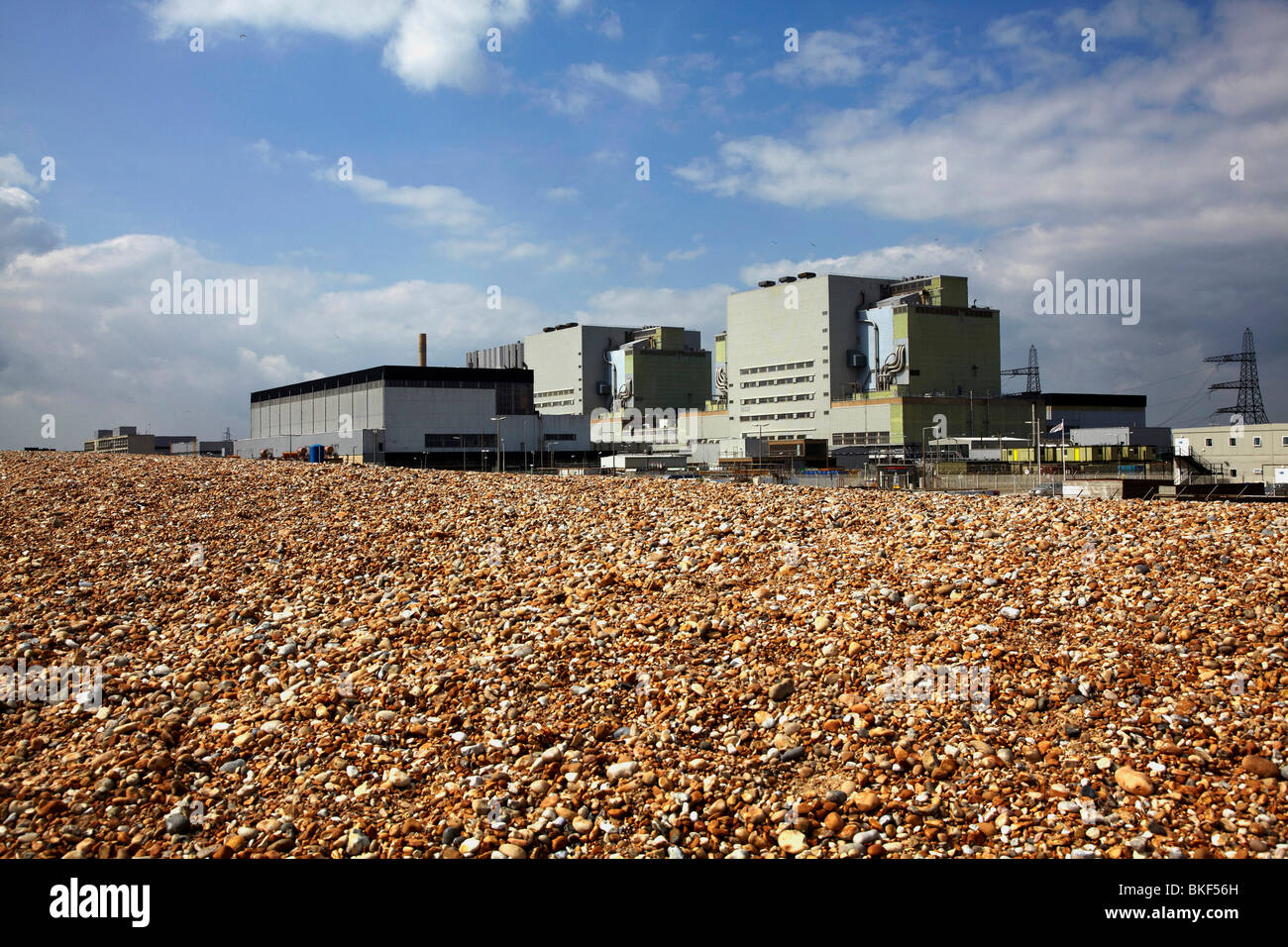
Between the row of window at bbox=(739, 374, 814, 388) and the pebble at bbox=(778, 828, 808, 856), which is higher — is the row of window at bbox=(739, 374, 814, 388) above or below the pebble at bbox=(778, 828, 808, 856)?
above

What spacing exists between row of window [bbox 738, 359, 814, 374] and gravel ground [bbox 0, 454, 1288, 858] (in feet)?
294

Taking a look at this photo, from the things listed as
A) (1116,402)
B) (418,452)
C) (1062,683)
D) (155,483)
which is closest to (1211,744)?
(1062,683)

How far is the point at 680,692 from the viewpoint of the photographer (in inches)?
394

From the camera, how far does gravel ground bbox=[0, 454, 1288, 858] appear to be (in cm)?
785

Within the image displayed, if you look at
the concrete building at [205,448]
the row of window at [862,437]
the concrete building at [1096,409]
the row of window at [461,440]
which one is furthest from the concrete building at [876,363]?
the concrete building at [205,448]

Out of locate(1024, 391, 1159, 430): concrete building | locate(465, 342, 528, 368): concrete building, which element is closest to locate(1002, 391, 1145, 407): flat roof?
locate(1024, 391, 1159, 430): concrete building

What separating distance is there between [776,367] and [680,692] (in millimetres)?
102228

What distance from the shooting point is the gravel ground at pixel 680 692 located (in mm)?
7848

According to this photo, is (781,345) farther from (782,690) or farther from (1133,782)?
(1133,782)

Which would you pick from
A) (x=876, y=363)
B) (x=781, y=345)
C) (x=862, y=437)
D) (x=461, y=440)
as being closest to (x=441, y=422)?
(x=461, y=440)

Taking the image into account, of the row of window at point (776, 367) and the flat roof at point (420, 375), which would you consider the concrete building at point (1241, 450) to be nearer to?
the row of window at point (776, 367)

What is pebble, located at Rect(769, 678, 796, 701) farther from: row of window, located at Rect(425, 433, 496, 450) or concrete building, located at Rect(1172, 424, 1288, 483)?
row of window, located at Rect(425, 433, 496, 450)

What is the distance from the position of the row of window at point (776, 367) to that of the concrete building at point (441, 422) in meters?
28.9

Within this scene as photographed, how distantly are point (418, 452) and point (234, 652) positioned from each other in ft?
248
